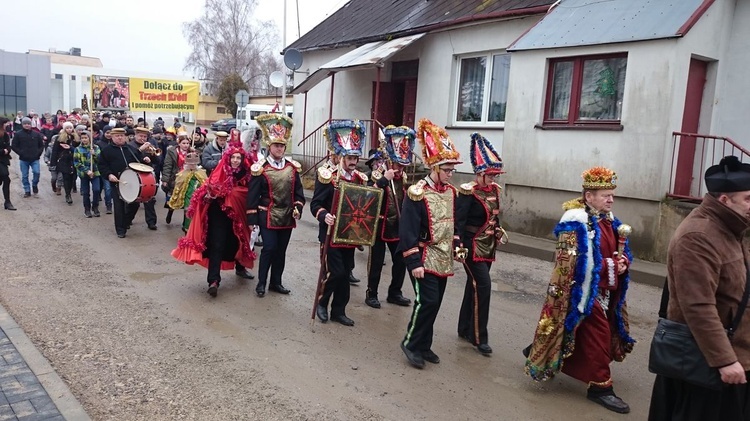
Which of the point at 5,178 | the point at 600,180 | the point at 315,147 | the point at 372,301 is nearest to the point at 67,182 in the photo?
the point at 5,178

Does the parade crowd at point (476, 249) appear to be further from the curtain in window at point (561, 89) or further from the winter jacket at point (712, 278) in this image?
the curtain in window at point (561, 89)

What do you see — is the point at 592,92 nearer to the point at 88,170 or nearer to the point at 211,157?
the point at 211,157

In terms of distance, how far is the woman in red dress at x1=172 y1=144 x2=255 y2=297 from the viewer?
23.3ft

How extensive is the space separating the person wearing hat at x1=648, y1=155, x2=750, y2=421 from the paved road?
1287 mm

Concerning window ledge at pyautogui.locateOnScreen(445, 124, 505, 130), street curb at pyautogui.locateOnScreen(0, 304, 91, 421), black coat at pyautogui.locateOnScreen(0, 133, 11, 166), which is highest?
window ledge at pyautogui.locateOnScreen(445, 124, 505, 130)

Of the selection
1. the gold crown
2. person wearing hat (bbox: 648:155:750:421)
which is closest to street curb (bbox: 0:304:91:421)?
person wearing hat (bbox: 648:155:750:421)

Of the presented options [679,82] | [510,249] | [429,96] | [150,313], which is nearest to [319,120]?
[429,96]

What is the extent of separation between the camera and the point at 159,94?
1677 centimetres

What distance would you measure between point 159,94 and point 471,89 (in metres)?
8.60

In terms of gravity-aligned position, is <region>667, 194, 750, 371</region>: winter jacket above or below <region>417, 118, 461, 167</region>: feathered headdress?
below

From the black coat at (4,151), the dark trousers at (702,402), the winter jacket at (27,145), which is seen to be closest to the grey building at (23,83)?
the winter jacket at (27,145)

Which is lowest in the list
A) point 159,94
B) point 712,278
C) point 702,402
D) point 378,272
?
point 378,272

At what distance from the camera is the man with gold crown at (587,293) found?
4.56 metres

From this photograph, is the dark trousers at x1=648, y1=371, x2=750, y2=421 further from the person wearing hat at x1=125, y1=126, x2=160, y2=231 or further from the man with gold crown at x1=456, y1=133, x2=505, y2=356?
the person wearing hat at x1=125, y1=126, x2=160, y2=231
